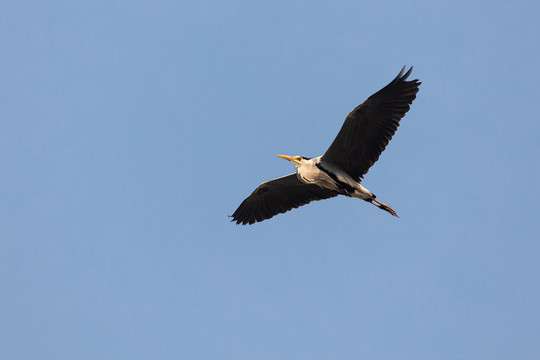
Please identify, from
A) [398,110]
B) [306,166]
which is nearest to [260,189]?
[306,166]

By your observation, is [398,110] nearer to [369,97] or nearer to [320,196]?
[369,97]

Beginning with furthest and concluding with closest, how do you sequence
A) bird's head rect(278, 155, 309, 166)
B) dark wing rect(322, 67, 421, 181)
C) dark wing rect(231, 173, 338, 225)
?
dark wing rect(231, 173, 338, 225), bird's head rect(278, 155, 309, 166), dark wing rect(322, 67, 421, 181)

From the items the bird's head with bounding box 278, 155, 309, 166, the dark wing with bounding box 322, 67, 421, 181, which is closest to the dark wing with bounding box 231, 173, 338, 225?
the bird's head with bounding box 278, 155, 309, 166

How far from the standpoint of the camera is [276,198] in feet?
49.3

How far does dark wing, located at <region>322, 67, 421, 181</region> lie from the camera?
12.7 m

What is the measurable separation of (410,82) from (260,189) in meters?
4.33

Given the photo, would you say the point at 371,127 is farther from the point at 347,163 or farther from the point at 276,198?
the point at 276,198

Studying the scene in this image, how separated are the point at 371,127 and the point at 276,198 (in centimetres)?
317

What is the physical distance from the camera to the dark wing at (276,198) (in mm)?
14617

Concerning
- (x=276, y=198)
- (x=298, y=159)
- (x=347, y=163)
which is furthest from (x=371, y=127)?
(x=276, y=198)

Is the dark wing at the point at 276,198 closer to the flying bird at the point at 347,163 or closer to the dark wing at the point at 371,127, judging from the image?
the flying bird at the point at 347,163

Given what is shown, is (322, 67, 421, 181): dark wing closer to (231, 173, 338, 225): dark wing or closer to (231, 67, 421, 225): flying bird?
(231, 67, 421, 225): flying bird

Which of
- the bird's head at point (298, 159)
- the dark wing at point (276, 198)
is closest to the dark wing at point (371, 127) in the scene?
the bird's head at point (298, 159)

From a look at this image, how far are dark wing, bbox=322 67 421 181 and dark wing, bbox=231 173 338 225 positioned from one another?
3.88 ft
